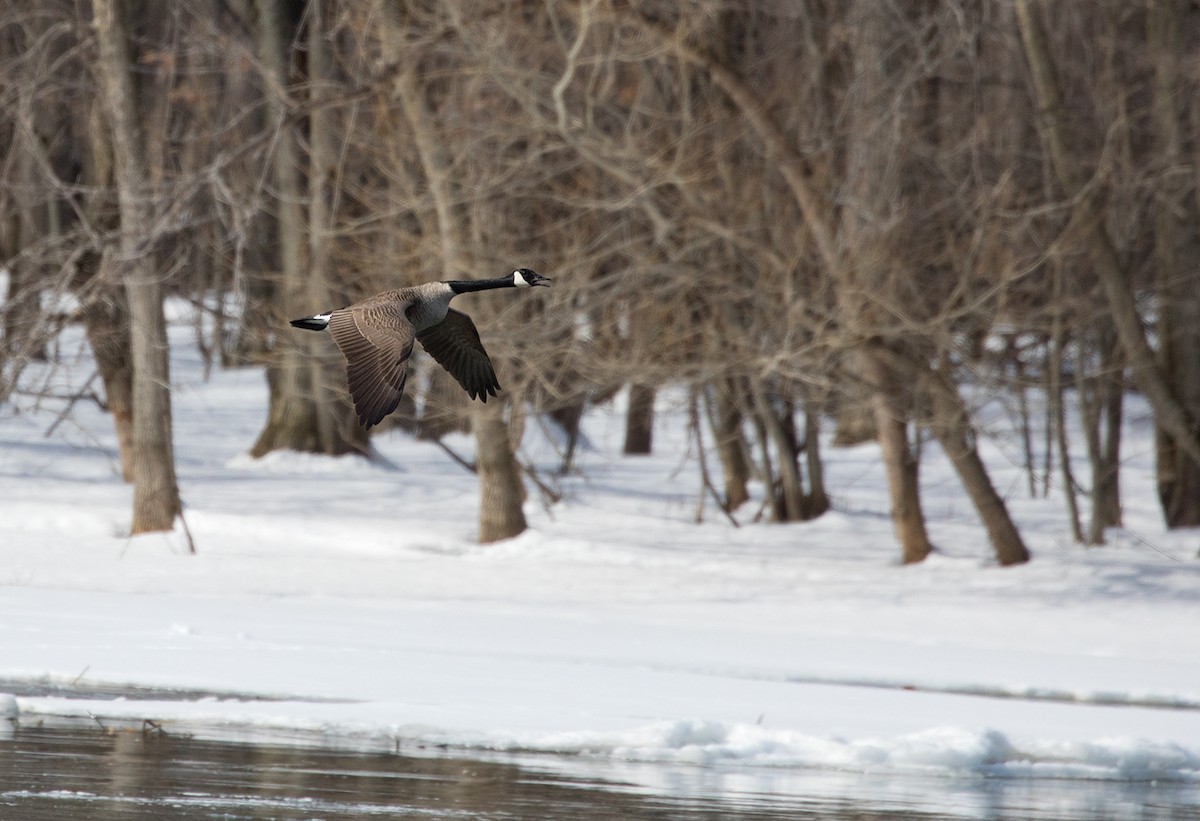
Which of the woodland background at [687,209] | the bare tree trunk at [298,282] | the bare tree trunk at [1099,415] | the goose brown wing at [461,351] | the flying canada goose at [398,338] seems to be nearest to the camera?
the flying canada goose at [398,338]

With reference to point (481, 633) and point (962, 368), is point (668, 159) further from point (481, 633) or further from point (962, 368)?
point (481, 633)

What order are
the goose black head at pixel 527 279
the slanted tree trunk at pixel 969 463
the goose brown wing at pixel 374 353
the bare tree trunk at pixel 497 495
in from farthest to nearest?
the bare tree trunk at pixel 497 495
the slanted tree trunk at pixel 969 463
the goose black head at pixel 527 279
the goose brown wing at pixel 374 353

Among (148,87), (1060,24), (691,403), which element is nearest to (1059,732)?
(691,403)

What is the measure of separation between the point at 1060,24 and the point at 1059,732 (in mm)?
13208

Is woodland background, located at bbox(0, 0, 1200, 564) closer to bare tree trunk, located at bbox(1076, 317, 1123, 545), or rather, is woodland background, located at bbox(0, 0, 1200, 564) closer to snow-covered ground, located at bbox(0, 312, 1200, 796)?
bare tree trunk, located at bbox(1076, 317, 1123, 545)

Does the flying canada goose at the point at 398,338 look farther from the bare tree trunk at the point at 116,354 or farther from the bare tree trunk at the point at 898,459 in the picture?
the bare tree trunk at the point at 116,354

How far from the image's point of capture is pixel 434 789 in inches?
311

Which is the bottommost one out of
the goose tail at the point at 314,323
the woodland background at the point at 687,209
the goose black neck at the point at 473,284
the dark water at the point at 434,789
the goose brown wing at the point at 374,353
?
the dark water at the point at 434,789

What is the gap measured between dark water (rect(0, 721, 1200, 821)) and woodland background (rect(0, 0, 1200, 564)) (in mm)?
6334

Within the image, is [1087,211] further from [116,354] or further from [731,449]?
[116,354]

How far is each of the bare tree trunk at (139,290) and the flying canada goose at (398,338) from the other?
7.35 m

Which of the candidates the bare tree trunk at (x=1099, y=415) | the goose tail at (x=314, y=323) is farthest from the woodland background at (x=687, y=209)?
the goose tail at (x=314, y=323)

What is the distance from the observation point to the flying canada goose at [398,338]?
6836 millimetres

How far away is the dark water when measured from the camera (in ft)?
24.0
